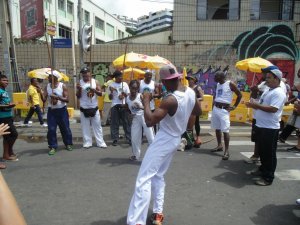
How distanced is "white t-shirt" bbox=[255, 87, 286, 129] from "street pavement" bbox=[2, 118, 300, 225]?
1.02 metres

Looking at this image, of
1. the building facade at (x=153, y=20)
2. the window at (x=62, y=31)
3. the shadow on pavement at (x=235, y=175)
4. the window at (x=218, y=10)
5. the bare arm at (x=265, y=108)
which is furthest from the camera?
the building facade at (x=153, y=20)

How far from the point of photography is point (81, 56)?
13.3 metres

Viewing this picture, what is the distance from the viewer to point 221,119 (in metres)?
6.89

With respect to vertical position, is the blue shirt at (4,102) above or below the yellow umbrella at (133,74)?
below

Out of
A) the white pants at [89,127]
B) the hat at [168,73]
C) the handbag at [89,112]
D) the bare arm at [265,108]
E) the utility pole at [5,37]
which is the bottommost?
the white pants at [89,127]

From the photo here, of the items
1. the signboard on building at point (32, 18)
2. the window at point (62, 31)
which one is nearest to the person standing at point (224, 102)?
the signboard on building at point (32, 18)

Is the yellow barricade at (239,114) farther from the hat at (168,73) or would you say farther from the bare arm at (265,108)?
the hat at (168,73)

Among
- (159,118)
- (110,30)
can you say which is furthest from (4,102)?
(110,30)

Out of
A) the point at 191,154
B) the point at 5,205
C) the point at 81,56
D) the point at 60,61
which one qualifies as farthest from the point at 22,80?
the point at 5,205

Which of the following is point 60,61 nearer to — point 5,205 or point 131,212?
point 131,212

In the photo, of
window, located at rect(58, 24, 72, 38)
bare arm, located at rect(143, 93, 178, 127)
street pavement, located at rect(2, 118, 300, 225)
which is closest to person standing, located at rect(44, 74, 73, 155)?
street pavement, located at rect(2, 118, 300, 225)

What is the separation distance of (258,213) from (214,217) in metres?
0.63

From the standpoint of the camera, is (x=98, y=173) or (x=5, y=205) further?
(x=98, y=173)

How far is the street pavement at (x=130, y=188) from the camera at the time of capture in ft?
13.5
